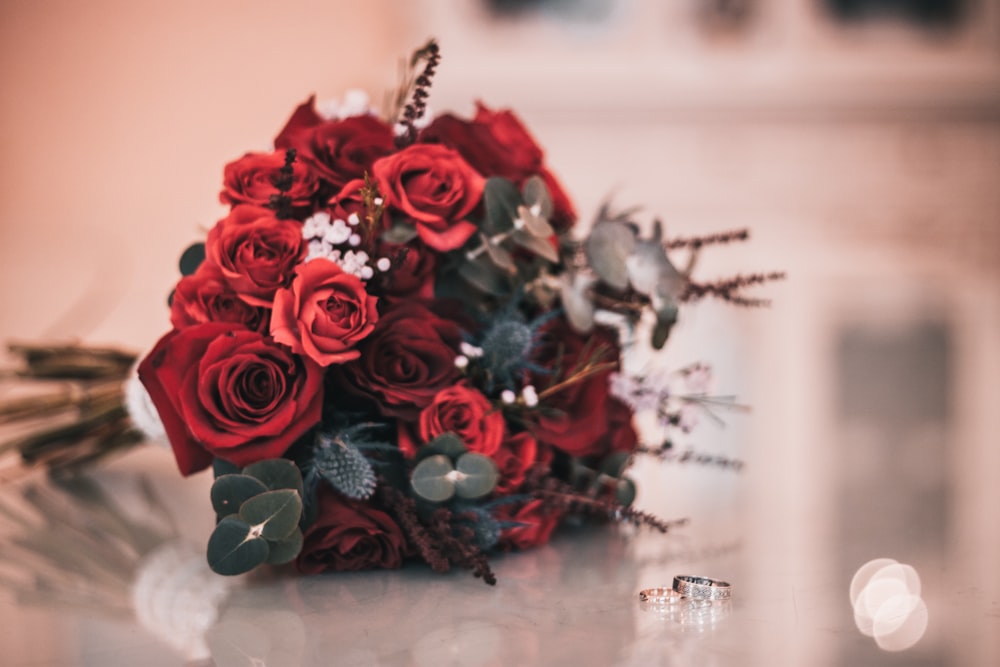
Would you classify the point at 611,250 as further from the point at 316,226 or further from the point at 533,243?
the point at 316,226

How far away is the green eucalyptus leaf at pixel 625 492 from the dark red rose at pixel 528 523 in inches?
2.4

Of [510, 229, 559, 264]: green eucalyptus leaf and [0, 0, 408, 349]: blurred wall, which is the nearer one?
[510, 229, 559, 264]: green eucalyptus leaf

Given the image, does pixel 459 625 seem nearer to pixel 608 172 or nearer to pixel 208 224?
pixel 608 172

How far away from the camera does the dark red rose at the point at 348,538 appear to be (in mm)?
555

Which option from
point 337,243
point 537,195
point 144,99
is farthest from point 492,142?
point 144,99

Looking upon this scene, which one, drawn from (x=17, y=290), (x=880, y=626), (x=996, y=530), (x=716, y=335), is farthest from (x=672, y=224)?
(x=880, y=626)

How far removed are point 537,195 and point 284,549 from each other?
300 mm

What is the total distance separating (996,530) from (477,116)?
0.51m

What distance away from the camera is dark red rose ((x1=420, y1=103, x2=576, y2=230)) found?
2.19 feet

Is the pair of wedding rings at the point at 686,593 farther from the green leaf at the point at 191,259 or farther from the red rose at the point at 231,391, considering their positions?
the green leaf at the point at 191,259

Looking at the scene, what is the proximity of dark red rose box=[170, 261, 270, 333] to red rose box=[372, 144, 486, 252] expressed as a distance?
119 millimetres

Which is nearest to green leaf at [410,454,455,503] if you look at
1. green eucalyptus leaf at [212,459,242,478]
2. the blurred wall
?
green eucalyptus leaf at [212,459,242,478]

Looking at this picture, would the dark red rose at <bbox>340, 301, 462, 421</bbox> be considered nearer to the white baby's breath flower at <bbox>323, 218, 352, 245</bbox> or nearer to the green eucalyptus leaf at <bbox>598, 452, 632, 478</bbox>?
the white baby's breath flower at <bbox>323, 218, 352, 245</bbox>

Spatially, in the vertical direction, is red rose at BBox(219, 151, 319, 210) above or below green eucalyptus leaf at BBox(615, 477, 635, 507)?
above
